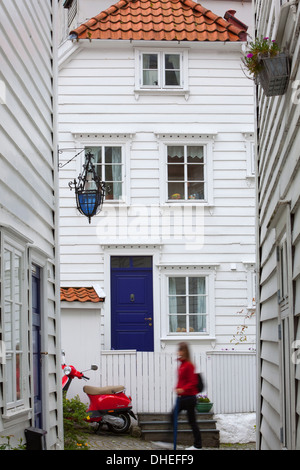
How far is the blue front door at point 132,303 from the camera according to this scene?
17797 mm

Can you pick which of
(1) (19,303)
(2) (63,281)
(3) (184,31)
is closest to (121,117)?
(3) (184,31)

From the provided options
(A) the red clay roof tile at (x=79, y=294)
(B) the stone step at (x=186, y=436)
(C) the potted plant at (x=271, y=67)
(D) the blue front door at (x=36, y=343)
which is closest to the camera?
(C) the potted plant at (x=271, y=67)

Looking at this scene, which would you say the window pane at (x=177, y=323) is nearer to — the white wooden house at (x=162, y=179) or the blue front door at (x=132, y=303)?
the white wooden house at (x=162, y=179)

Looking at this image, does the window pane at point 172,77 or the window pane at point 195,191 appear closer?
the window pane at point 195,191

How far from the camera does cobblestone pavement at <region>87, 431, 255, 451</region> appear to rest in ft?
41.2

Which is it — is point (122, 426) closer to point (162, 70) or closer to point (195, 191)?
point (195, 191)

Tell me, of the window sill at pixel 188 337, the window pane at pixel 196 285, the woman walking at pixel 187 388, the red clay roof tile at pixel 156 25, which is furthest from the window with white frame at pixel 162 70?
the woman walking at pixel 187 388

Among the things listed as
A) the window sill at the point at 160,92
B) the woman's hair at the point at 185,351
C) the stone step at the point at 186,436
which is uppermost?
the window sill at the point at 160,92

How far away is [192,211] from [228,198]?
82 centimetres

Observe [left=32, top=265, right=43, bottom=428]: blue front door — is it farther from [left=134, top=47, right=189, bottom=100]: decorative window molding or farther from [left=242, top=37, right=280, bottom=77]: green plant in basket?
[left=134, top=47, right=189, bottom=100]: decorative window molding

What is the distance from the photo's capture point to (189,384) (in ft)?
34.6

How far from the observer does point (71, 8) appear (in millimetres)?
22875

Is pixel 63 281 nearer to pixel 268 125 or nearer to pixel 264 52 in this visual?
pixel 268 125

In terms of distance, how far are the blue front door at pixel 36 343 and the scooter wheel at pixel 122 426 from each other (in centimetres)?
446
